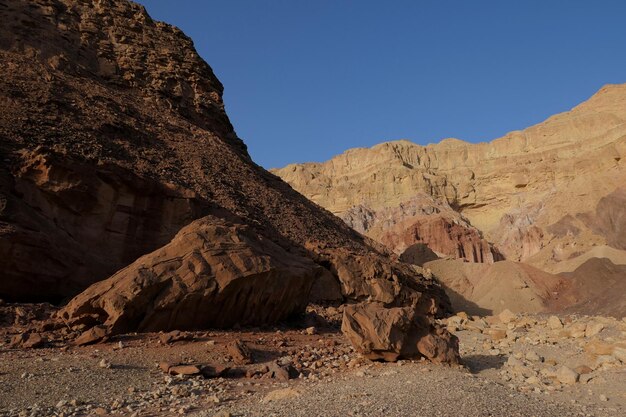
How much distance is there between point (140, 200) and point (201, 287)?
6267 millimetres

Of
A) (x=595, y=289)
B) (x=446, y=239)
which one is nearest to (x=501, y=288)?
(x=595, y=289)

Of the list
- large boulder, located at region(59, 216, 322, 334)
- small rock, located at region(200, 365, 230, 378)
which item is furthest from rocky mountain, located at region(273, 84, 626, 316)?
small rock, located at region(200, 365, 230, 378)

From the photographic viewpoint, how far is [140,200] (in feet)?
54.9

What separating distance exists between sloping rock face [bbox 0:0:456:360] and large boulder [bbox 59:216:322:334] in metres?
0.03

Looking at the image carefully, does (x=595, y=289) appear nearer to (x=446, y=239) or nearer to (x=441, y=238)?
(x=446, y=239)

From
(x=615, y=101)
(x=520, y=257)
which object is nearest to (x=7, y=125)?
(x=520, y=257)

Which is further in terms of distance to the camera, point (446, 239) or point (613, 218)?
point (446, 239)

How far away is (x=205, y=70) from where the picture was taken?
107 feet

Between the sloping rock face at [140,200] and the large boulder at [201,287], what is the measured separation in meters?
0.03

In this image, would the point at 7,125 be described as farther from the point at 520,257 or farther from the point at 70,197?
the point at 520,257

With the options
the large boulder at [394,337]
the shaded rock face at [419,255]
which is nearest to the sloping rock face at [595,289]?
the shaded rock face at [419,255]

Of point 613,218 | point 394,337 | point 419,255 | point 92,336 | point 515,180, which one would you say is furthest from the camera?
point 515,180

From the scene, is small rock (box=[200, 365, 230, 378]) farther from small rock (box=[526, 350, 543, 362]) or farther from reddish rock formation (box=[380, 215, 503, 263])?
reddish rock formation (box=[380, 215, 503, 263])

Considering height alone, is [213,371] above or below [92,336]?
below
